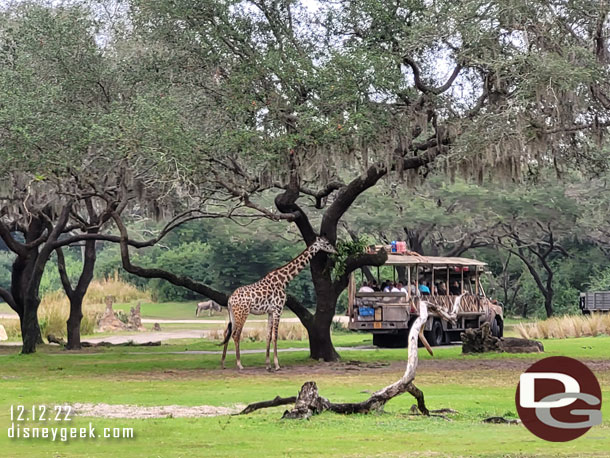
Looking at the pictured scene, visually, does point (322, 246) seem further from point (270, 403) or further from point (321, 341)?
point (270, 403)

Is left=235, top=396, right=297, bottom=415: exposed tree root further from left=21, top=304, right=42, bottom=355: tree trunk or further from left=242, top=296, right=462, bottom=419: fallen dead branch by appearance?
left=21, top=304, right=42, bottom=355: tree trunk

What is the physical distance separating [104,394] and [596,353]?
49.4 ft

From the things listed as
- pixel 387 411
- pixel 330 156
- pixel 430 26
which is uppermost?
pixel 430 26

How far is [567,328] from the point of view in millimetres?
39438

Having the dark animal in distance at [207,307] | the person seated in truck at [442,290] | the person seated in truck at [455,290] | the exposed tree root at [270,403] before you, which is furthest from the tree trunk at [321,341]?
the dark animal in distance at [207,307]

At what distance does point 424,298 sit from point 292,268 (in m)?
7.13

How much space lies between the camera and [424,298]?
32312 millimetres

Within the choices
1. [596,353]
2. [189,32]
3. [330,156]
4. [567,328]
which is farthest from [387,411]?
[567,328]

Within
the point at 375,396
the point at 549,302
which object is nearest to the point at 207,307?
the point at 549,302

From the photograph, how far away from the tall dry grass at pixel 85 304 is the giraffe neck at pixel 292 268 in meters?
14.4

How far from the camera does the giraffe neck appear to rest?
26016mm

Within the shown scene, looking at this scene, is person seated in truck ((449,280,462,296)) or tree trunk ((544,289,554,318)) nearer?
person seated in truck ((449,280,462,296))

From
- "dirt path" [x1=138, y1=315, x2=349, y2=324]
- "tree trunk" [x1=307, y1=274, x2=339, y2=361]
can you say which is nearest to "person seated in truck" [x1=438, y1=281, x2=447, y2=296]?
"tree trunk" [x1=307, y1=274, x2=339, y2=361]

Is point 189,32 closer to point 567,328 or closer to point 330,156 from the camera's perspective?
point 330,156
